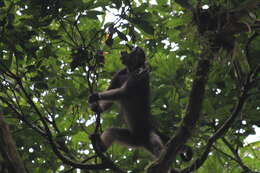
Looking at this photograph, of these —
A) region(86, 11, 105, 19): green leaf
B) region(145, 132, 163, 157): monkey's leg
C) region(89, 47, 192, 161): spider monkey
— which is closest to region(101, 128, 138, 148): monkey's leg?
region(89, 47, 192, 161): spider monkey

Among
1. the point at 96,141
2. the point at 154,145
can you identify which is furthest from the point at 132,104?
the point at 96,141

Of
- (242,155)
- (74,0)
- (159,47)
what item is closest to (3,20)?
(74,0)

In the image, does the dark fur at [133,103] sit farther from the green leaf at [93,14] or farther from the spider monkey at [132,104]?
the green leaf at [93,14]

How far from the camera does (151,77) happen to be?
24.9 feet

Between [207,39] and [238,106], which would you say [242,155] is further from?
[207,39]

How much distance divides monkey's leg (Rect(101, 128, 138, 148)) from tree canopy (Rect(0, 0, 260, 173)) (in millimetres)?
169

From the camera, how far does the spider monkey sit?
745 centimetres

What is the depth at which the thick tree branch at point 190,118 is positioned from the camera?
511cm

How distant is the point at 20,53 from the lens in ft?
22.0

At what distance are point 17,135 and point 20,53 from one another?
53.0 inches

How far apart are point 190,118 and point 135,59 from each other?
2.79 metres

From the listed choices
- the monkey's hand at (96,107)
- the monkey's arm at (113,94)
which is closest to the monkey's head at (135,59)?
the monkey's arm at (113,94)

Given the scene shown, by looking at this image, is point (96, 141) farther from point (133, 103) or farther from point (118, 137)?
point (133, 103)

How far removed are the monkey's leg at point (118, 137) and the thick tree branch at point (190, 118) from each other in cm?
163
